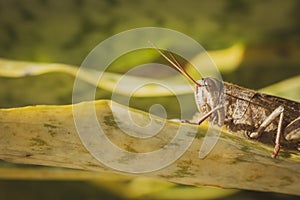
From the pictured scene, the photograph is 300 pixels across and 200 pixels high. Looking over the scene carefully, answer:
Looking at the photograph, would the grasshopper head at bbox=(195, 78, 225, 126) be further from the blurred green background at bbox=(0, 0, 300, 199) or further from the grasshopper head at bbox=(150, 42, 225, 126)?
the blurred green background at bbox=(0, 0, 300, 199)

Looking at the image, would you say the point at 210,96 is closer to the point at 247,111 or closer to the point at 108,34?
the point at 247,111

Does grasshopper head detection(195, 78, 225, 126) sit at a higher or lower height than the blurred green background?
lower

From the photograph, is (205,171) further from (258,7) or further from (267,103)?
(258,7)

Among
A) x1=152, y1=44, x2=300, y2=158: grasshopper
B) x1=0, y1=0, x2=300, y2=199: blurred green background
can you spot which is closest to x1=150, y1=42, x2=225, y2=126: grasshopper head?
x1=152, y1=44, x2=300, y2=158: grasshopper

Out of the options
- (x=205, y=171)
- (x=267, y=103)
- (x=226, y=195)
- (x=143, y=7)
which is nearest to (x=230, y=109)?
(x=267, y=103)

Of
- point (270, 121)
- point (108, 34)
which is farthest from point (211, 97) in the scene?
point (108, 34)
